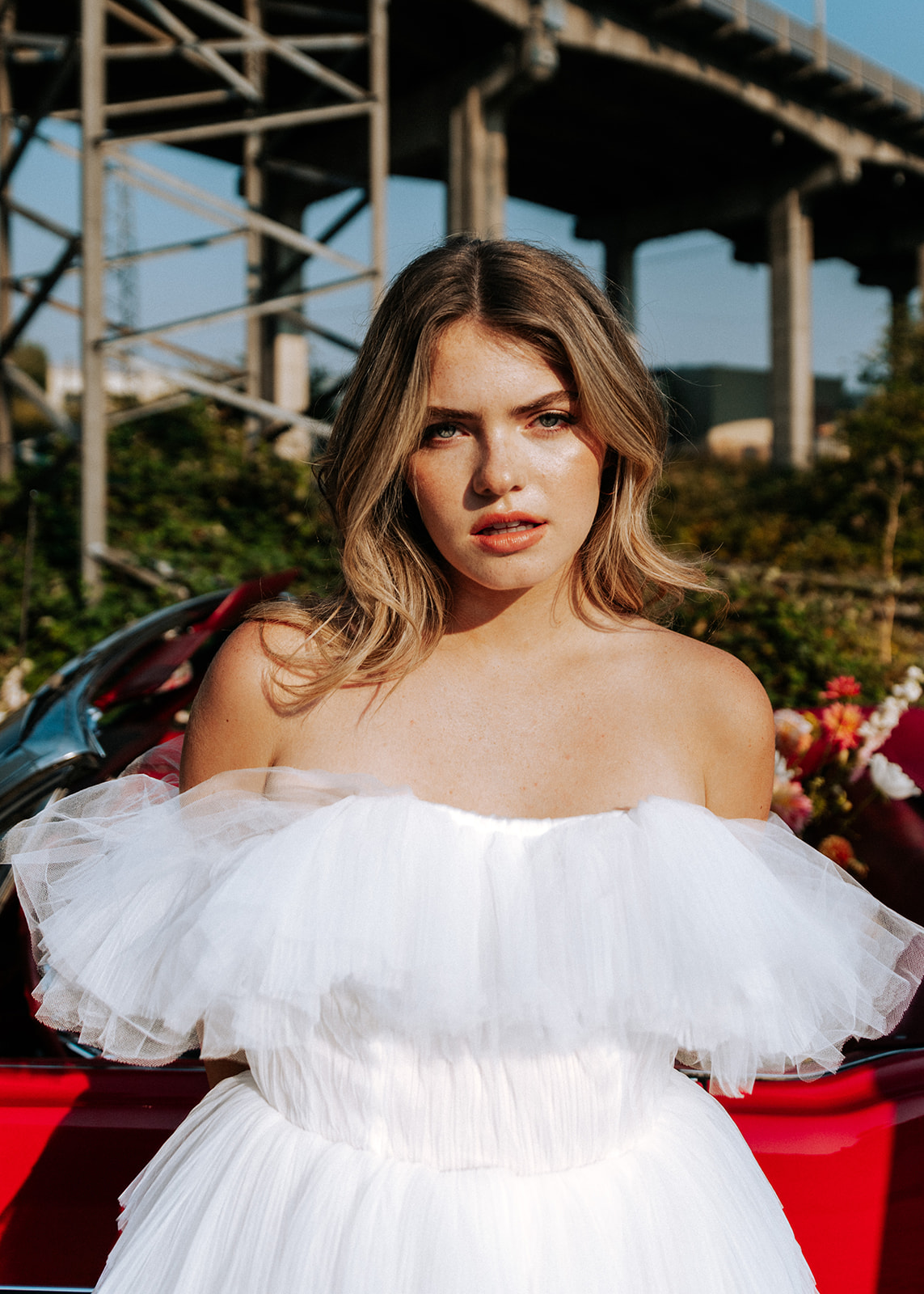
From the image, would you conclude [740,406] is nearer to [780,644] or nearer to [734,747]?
[780,644]

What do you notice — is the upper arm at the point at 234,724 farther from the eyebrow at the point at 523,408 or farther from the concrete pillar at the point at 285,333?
the concrete pillar at the point at 285,333

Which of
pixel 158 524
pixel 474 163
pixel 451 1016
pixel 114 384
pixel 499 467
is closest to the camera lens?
pixel 451 1016

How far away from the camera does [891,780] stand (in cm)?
214

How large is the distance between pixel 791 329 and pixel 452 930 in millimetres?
16210

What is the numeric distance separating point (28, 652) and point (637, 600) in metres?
5.10

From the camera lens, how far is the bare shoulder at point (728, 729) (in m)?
1.35

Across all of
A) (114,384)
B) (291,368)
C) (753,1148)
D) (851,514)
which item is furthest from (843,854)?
(114,384)

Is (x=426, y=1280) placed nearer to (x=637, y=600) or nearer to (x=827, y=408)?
(x=637, y=600)

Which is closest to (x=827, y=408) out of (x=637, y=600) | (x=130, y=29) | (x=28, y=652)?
(x=130, y=29)

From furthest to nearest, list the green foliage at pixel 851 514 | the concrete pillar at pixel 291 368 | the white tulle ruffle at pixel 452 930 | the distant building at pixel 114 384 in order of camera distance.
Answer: the concrete pillar at pixel 291 368 < the distant building at pixel 114 384 < the green foliage at pixel 851 514 < the white tulle ruffle at pixel 452 930

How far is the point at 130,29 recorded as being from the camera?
855 cm

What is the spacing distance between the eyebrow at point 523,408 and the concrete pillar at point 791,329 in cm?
1486

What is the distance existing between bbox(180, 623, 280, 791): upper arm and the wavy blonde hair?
34 millimetres

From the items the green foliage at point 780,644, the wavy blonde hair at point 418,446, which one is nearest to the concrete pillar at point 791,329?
the green foliage at point 780,644
